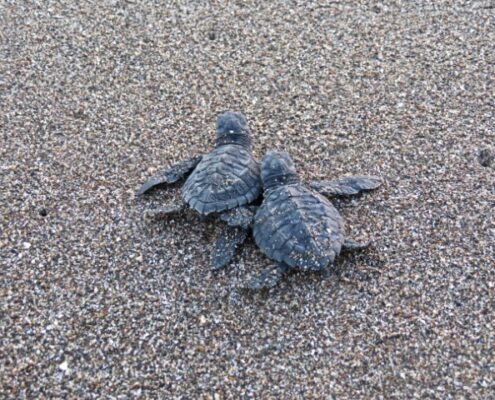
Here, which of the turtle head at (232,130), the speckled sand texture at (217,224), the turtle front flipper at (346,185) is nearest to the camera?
the speckled sand texture at (217,224)

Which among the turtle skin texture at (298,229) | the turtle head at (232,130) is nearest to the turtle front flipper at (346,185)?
the turtle skin texture at (298,229)

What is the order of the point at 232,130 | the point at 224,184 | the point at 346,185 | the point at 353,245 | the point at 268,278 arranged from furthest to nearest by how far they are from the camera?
the point at 232,130 → the point at 346,185 → the point at 224,184 → the point at 353,245 → the point at 268,278

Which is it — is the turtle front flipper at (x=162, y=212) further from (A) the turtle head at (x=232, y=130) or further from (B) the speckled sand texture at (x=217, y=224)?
(A) the turtle head at (x=232, y=130)

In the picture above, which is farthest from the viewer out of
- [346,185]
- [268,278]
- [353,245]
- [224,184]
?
[346,185]

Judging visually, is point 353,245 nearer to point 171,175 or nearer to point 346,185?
point 346,185

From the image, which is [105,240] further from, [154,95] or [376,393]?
[376,393]

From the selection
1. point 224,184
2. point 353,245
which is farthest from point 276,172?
point 353,245
